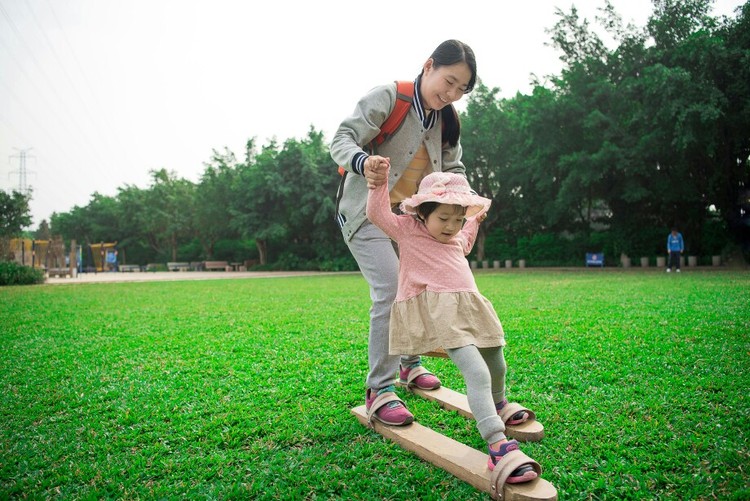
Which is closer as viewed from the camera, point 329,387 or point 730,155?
point 329,387

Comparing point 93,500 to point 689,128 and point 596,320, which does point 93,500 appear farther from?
point 689,128

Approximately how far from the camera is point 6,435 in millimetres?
2748

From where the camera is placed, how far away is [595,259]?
2114 centimetres

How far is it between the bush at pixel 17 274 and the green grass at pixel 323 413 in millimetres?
13649

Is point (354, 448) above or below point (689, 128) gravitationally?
below

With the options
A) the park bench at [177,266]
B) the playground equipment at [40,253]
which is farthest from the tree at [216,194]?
the playground equipment at [40,253]

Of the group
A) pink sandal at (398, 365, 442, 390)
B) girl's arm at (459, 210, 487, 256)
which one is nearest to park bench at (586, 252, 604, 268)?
pink sandal at (398, 365, 442, 390)

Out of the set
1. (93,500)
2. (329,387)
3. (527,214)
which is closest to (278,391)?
(329,387)

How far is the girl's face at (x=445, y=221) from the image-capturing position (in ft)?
7.80

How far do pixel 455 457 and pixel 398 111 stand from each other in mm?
1882

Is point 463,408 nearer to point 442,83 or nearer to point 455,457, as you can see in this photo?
point 455,457

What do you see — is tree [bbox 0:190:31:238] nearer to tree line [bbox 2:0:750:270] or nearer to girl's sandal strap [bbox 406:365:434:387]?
tree line [bbox 2:0:750:270]

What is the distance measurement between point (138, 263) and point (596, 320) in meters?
49.6

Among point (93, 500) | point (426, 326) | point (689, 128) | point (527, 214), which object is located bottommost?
point (93, 500)
